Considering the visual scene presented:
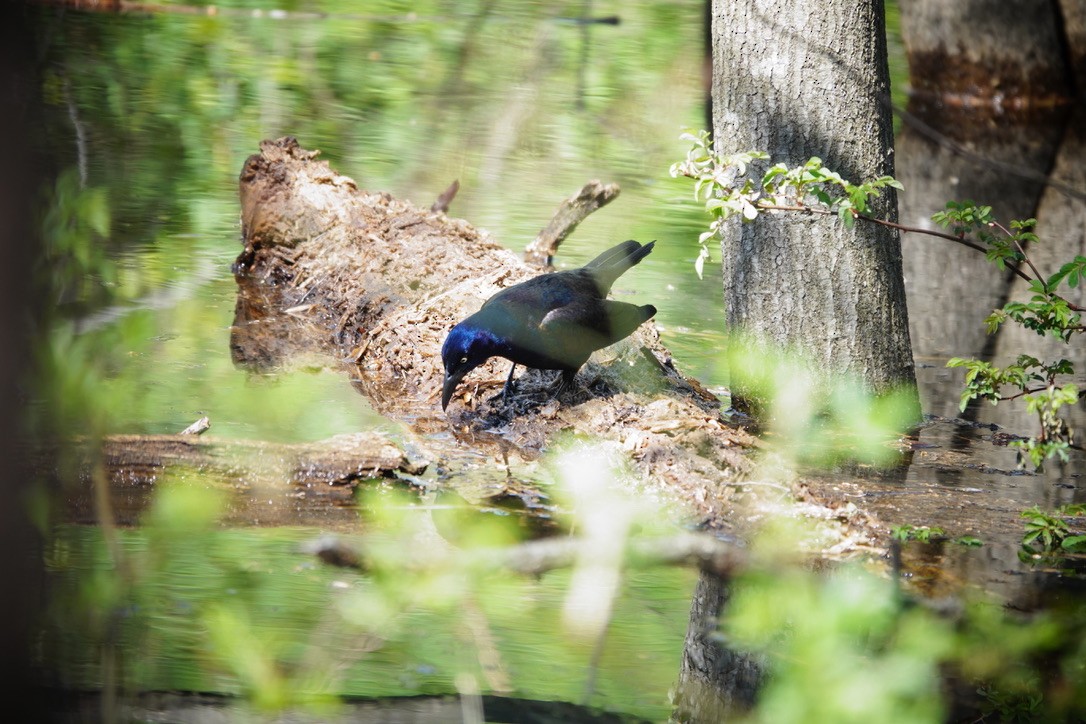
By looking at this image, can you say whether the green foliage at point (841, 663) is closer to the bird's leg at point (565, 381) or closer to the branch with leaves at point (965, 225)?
the branch with leaves at point (965, 225)

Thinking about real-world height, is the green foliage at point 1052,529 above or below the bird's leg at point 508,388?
above

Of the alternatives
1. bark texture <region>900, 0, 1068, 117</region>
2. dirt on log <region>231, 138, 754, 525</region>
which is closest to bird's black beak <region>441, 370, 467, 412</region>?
dirt on log <region>231, 138, 754, 525</region>

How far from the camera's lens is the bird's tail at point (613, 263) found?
6012 mm

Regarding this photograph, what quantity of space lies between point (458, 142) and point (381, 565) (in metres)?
9.71

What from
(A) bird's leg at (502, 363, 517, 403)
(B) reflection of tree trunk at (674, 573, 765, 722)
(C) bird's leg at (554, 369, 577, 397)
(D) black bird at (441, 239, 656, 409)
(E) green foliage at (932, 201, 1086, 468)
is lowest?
(A) bird's leg at (502, 363, 517, 403)

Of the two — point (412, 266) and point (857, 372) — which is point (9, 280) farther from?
point (412, 266)

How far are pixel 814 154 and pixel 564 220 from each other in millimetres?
2906

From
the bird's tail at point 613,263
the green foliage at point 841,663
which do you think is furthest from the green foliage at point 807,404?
the green foliage at point 841,663

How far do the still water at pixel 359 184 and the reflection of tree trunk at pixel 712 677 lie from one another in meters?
0.06

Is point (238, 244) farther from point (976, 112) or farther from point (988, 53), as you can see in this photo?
point (988, 53)

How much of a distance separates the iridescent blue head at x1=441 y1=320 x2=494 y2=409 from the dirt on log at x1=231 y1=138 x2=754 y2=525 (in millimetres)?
269

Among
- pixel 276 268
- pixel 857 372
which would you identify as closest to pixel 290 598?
pixel 857 372

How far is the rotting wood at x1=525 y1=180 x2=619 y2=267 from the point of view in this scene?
8.27 m

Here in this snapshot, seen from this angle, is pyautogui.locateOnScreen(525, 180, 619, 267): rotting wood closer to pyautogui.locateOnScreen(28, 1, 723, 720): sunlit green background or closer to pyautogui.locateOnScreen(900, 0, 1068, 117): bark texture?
pyautogui.locateOnScreen(28, 1, 723, 720): sunlit green background
